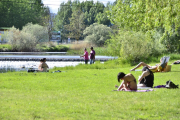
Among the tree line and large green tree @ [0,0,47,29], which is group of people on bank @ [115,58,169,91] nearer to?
the tree line

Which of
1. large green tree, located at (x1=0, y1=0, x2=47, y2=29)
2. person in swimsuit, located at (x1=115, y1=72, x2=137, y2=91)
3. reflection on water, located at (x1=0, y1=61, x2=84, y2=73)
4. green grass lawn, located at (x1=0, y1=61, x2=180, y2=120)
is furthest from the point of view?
large green tree, located at (x1=0, y1=0, x2=47, y2=29)

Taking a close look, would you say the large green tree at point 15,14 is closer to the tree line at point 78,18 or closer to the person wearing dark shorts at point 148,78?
the tree line at point 78,18

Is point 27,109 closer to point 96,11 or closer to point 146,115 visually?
point 146,115

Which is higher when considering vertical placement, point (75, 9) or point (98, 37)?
point (75, 9)

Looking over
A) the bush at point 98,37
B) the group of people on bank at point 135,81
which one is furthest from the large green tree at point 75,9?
the group of people on bank at point 135,81

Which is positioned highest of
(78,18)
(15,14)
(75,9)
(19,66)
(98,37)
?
(75,9)

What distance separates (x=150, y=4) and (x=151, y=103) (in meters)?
8.44

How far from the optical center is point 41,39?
6450 cm

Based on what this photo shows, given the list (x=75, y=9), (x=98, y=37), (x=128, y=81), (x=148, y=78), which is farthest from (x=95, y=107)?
(x=75, y=9)

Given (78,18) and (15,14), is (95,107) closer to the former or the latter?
(78,18)

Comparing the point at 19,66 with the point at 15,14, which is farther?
the point at 15,14

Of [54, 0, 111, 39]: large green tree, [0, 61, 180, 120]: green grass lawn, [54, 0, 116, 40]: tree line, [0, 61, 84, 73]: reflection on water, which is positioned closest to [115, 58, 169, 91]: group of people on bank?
[0, 61, 180, 120]: green grass lawn

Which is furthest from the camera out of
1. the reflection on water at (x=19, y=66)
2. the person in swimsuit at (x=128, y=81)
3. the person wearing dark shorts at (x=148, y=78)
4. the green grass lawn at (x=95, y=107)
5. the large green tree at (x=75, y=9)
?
the large green tree at (x=75, y=9)


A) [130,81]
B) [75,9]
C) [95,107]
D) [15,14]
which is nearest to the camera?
[95,107]
